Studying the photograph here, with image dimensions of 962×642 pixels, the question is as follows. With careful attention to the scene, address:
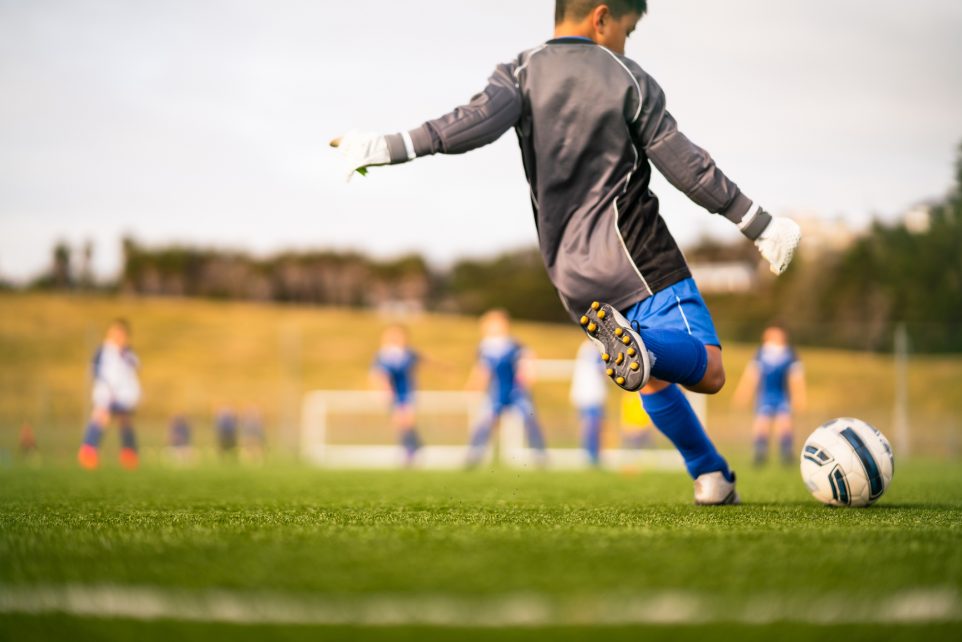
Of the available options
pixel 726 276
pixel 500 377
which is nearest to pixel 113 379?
pixel 500 377

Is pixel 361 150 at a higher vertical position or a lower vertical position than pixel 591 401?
higher

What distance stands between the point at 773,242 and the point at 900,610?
2137 mm

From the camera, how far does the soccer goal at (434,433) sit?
1919cm

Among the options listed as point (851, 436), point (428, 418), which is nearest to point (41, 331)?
point (428, 418)

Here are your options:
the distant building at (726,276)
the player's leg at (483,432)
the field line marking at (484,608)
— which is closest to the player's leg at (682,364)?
the field line marking at (484,608)

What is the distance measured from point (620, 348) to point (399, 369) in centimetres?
1019

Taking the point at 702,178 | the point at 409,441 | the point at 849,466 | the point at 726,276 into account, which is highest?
the point at 726,276

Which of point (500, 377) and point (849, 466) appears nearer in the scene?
point (849, 466)

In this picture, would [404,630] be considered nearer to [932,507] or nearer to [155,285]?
[932,507]

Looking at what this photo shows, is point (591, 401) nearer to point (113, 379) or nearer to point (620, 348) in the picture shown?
point (113, 379)

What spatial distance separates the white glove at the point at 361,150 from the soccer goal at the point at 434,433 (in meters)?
15.0

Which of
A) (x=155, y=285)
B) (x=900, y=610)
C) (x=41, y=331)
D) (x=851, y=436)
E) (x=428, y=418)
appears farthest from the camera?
(x=155, y=285)

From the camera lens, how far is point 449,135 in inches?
133

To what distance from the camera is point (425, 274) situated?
70125 mm
